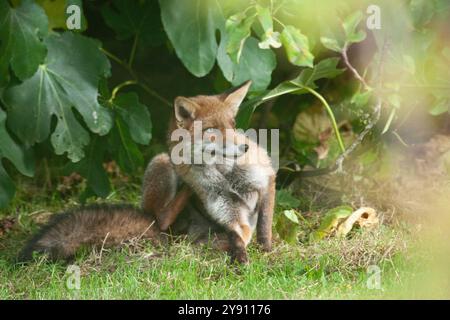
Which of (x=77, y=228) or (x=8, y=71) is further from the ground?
(x=8, y=71)

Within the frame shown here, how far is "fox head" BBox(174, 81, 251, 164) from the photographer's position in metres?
5.20

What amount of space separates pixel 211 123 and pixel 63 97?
4.31 ft

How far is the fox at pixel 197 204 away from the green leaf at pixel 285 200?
0.76 metres

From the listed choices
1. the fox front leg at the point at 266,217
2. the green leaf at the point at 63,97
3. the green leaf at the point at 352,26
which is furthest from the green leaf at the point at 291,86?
the green leaf at the point at 63,97

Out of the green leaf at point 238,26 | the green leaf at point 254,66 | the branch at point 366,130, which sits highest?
the green leaf at point 238,26

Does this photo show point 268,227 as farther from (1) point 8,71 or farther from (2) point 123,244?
(1) point 8,71

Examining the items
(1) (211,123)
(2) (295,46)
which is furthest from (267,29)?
(1) (211,123)

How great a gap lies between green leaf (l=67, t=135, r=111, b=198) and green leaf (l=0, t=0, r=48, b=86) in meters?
1.15

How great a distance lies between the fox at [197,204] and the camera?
209 inches

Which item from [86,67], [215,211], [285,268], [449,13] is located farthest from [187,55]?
[449,13]

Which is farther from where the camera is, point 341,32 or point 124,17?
point 124,17

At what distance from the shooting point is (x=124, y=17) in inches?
272

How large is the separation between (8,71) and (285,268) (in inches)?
103

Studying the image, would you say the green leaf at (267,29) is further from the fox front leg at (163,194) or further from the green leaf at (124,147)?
the green leaf at (124,147)
